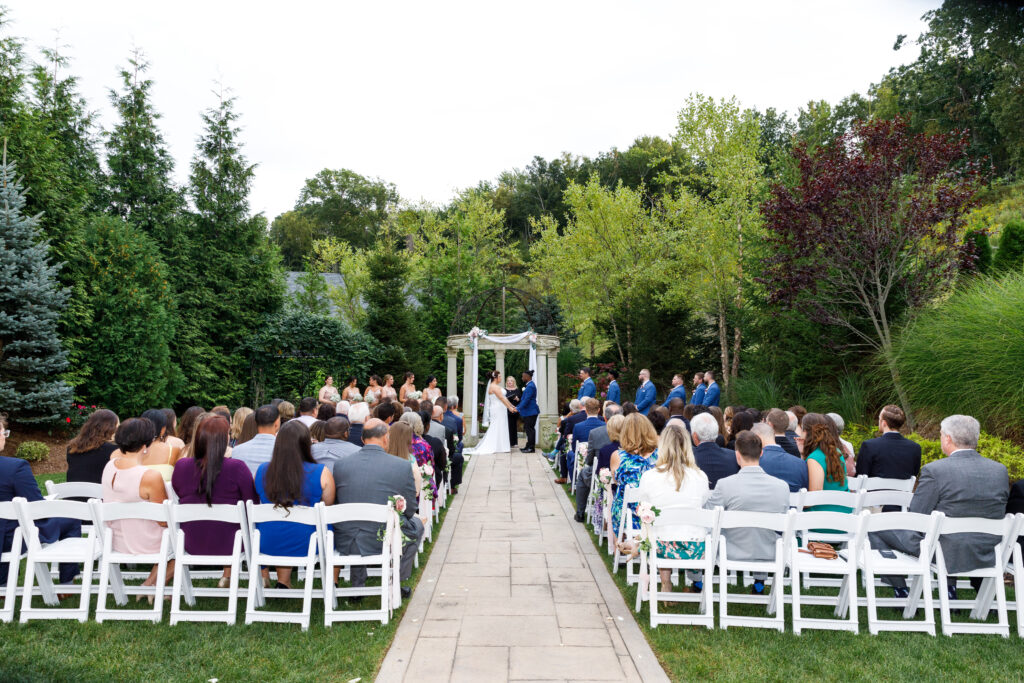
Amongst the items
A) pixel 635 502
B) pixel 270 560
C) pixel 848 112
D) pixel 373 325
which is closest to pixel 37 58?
pixel 373 325

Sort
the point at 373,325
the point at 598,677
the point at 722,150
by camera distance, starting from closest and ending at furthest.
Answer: the point at 598,677, the point at 722,150, the point at 373,325

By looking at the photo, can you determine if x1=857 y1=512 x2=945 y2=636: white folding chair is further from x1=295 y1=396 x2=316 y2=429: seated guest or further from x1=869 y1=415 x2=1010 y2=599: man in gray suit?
x1=295 y1=396 x2=316 y2=429: seated guest

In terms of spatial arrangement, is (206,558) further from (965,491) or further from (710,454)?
(965,491)

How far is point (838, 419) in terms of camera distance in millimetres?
6316

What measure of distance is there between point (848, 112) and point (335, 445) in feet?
145

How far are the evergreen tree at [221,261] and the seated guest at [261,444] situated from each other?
11585mm

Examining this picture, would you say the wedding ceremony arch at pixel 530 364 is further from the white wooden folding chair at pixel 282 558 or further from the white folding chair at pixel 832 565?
the white folding chair at pixel 832 565

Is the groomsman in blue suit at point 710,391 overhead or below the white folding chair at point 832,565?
overhead

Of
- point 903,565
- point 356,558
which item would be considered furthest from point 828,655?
point 356,558

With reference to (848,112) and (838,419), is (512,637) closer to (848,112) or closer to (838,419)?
(838,419)

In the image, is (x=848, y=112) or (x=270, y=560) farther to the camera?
(x=848, y=112)

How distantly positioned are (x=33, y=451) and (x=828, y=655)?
11.8m

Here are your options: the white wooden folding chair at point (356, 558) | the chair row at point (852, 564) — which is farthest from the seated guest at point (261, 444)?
the chair row at point (852, 564)

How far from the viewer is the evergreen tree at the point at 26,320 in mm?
11281
